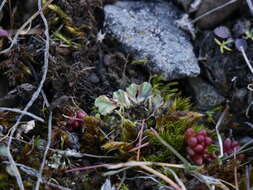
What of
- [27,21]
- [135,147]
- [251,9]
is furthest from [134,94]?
[251,9]

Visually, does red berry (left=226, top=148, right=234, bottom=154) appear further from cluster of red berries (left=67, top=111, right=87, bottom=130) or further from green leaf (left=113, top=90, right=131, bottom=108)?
cluster of red berries (left=67, top=111, right=87, bottom=130)

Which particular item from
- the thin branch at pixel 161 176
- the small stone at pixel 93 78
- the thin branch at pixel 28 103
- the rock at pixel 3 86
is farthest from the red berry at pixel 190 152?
the rock at pixel 3 86

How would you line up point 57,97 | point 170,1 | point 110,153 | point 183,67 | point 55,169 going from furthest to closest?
point 170,1 < point 183,67 < point 57,97 < point 110,153 < point 55,169

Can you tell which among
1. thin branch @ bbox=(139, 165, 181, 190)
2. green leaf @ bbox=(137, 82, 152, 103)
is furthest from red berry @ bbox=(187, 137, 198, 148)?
green leaf @ bbox=(137, 82, 152, 103)

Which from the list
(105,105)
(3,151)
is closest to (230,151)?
(105,105)

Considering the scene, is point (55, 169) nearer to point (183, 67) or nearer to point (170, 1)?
point (183, 67)

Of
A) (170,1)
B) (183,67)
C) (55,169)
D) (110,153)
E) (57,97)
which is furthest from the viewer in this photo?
(170,1)
